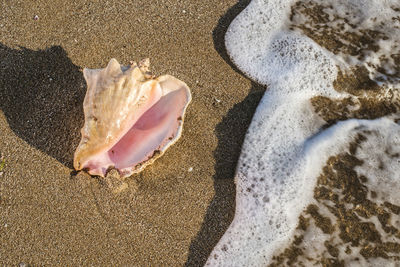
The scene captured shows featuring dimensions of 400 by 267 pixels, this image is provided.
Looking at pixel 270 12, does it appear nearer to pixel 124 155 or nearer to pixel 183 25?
pixel 183 25

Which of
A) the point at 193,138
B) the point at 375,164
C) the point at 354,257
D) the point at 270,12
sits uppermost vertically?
the point at 270,12

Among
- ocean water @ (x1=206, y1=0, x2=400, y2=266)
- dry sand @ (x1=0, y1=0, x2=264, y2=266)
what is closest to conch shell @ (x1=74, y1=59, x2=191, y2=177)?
dry sand @ (x1=0, y1=0, x2=264, y2=266)

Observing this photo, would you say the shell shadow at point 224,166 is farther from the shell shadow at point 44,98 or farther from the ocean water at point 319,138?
the shell shadow at point 44,98

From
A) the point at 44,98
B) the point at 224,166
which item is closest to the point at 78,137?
the point at 44,98

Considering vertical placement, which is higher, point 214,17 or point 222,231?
point 214,17

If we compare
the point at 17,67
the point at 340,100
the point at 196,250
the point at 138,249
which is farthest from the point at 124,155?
the point at 340,100

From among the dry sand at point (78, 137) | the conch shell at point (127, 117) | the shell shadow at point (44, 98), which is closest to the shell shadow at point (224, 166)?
the dry sand at point (78, 137)

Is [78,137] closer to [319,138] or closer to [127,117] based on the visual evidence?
[127,117]

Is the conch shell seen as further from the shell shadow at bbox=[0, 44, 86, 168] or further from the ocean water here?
the ocean water
